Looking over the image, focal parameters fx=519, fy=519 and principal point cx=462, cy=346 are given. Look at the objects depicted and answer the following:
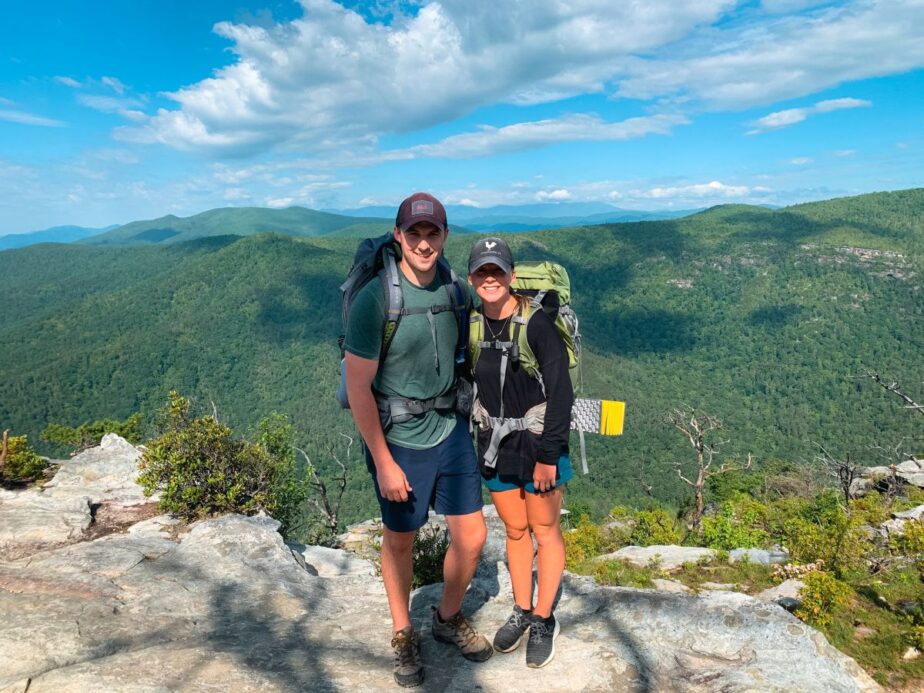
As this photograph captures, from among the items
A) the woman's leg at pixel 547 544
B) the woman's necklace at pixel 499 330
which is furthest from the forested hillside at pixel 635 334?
the woman's necklace at pixel 499 330

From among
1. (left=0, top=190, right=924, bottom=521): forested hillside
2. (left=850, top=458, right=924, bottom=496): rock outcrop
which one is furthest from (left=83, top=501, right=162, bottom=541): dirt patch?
(left=0, top=190, right=924, bottom=521): forested hillside

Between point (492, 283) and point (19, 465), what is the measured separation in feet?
38.3

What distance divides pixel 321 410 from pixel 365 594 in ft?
317

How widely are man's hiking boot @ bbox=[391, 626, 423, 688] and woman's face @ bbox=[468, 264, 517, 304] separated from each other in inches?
89.7

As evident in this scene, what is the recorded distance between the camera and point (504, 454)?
3424 mm

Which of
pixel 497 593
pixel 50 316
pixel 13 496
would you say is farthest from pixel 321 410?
pixel 497 593

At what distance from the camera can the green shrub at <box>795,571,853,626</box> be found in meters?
5.23

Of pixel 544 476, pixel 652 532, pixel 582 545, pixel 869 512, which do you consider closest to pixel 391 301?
pixel 544 476

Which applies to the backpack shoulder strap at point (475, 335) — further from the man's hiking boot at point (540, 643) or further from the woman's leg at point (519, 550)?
the man's hiking boot at point (540, 643)

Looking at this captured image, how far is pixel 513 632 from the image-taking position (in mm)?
3670

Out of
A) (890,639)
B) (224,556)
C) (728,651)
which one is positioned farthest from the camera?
(224,556)

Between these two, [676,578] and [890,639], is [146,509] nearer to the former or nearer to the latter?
[676,578]

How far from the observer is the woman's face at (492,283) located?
3.21 metres

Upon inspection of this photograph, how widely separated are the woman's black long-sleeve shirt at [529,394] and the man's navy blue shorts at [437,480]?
0.17 metres
